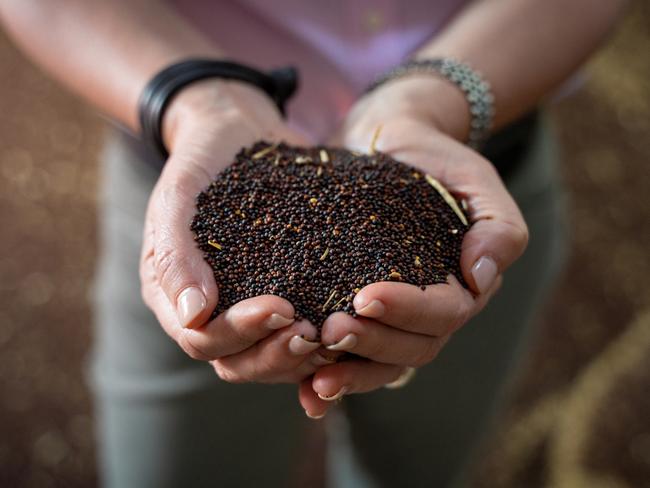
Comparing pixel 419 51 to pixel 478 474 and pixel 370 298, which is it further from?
pixel 478 474

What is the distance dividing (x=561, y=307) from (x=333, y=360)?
154 centimetres

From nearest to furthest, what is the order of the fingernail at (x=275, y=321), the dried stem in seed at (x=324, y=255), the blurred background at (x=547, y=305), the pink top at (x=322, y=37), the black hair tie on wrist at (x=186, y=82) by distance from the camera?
the fingernail at (x=275, y=321), the dried stem in seed at (x=324, y=255), the black hair tie on wrist at (x=186, y=82), the pink top at (x=322, y=37), the blurred background at (x=547, y=305)

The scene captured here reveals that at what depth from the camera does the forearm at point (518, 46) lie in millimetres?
994

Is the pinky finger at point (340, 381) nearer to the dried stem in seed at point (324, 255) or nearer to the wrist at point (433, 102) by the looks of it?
the dried stem in seed at point (324, 255)

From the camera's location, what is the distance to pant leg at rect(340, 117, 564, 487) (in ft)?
3.79

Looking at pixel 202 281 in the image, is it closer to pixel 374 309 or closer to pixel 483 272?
pixel 374 309

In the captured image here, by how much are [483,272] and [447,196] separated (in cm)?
13

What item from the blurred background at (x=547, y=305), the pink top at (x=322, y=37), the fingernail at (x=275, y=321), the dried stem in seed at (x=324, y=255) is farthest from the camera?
the blurred background at (x=547, y=305)

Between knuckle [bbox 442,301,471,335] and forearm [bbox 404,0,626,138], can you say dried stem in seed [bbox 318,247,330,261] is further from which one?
forearm [bbox 404,0,626,138]

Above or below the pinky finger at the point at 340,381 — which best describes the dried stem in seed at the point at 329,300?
above

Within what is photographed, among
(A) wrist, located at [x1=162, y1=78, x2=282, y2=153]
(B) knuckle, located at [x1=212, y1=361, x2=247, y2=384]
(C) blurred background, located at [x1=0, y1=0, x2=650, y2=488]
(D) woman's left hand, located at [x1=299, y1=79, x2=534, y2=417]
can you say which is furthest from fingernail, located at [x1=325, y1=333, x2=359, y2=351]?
(C) blurred background, located at [x1=0, y1=0, x2=650, y2=488]

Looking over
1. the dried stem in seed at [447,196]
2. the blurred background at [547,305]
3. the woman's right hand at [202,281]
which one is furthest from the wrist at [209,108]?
the blurred background at [547,305]

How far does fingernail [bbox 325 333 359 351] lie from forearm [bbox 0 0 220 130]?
48 centimetres

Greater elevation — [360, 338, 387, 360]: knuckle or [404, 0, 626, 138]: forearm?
[404, 0, 626, 138]: forearm
